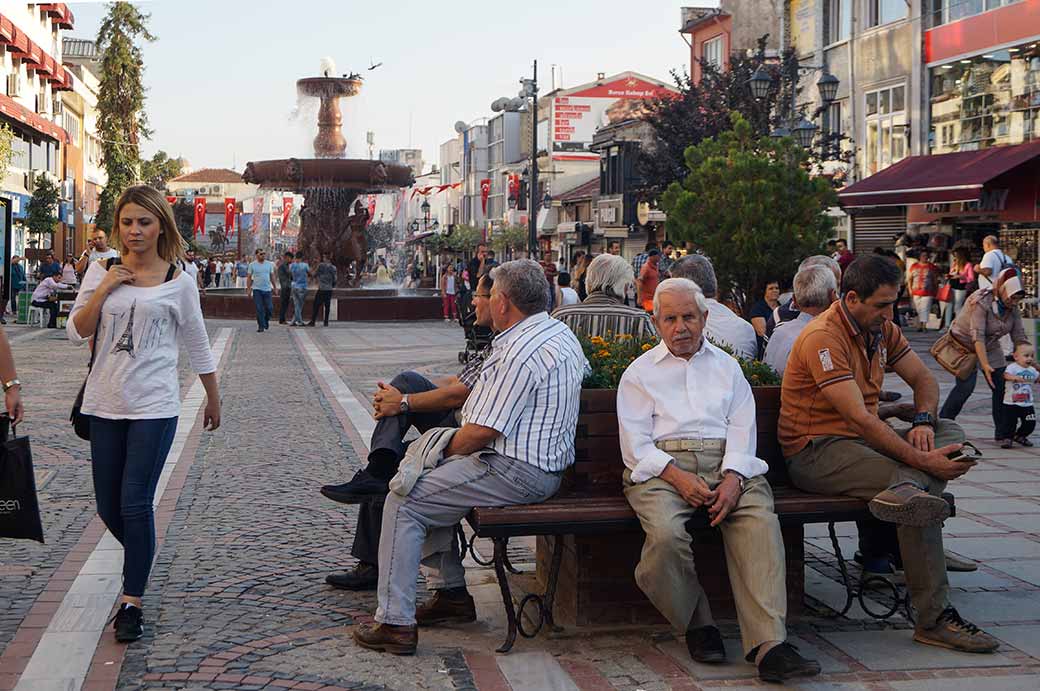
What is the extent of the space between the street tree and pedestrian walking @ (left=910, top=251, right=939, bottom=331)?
31.3 metres

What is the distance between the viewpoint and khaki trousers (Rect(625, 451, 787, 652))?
16.1 ft

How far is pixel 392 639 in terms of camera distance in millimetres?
5129

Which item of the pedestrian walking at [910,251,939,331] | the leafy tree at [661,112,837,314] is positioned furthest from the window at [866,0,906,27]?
the leafy tree at [661,112,837,314]

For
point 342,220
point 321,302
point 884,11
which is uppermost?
point 884,11

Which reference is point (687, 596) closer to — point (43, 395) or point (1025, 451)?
point (1025, 451)

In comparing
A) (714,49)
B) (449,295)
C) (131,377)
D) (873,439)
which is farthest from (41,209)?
(873,439)

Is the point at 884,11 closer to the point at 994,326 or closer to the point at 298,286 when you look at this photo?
the point at 298,286

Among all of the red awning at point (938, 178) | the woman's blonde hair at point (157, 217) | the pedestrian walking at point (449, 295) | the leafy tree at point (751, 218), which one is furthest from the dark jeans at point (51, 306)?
the woman's blonde hair at point (157, 217)

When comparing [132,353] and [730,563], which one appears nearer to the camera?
[730,563]

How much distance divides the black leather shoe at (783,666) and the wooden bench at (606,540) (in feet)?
1.96

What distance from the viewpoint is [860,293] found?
5.67 meters

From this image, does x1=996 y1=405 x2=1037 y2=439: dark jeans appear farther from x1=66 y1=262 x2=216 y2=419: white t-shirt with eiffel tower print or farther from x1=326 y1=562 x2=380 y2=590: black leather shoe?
x1=66 y1=262 x2=216 y2=419: white t-shirt with eiffel tower print

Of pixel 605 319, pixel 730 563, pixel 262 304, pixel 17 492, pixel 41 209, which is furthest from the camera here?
pixel 41 209

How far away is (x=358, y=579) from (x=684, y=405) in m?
1.80
